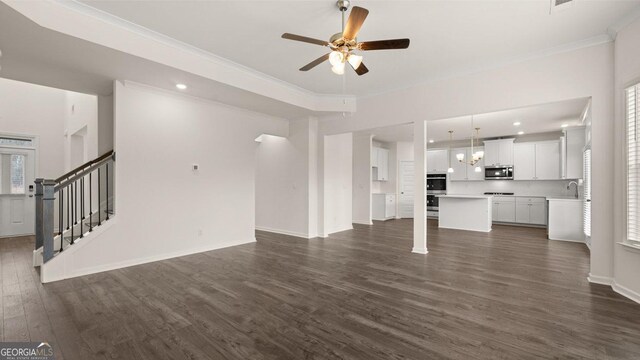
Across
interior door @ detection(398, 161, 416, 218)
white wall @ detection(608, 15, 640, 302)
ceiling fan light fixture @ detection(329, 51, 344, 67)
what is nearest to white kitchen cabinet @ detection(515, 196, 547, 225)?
interior door @ detection(398, 161, 416, 218)

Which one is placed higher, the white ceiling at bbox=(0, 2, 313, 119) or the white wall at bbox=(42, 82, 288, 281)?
the white ceiling at bbox=(0, 2, 313, 119)

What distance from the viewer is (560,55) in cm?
372

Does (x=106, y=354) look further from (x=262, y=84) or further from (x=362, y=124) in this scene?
(x=362, y=124)

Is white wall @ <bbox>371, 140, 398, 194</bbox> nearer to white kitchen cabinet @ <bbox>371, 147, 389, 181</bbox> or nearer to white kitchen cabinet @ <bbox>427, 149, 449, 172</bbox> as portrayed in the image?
white kitchen cabinet @ <bbox>371, 147, 389, 181</bbox>

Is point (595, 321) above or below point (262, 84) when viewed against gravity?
below

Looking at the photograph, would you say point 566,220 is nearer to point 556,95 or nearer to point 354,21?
point 556,95

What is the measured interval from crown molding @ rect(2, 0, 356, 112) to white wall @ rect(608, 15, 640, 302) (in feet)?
15.2

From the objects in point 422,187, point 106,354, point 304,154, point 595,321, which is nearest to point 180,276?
point 106,354

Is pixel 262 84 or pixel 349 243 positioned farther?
pixel 349 243

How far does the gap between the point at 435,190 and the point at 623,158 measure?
7.09 m

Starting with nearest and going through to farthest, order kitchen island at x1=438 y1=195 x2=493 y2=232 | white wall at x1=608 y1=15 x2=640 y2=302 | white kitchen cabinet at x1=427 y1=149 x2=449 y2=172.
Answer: white wall at x1=608 y1=15 x2=640 y2=302 < kitchen island at x1=438 y1=195 x2=493 y2=232 < white kitchen cabinet at x1=427 y1=149 x2=449 y2=172

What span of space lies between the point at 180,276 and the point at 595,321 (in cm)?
463

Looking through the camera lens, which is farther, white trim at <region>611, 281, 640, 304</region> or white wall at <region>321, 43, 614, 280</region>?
white wall at <region>321, 43, 614, 280</region>

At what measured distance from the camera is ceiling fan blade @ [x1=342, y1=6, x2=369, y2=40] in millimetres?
2297
